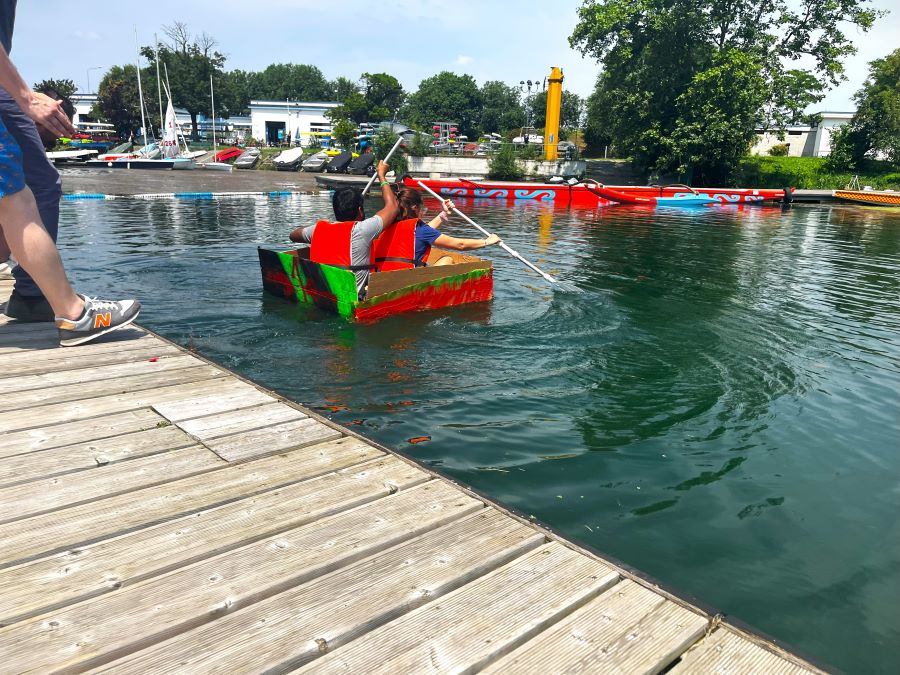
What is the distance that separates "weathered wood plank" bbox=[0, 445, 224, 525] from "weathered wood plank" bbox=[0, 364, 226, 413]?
956 millimetres

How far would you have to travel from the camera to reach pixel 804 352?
7312mm

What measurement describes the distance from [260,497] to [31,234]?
2345 mm

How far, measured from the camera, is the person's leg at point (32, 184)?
13.6 feet

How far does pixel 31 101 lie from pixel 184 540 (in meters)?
2.97

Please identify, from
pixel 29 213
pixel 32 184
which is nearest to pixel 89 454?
pixel 29 213

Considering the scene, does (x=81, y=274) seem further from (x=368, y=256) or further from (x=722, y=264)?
(x=722, y=264)

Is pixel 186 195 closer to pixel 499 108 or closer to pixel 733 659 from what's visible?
pixel 733 659

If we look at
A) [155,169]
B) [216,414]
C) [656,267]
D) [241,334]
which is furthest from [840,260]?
[155,169]

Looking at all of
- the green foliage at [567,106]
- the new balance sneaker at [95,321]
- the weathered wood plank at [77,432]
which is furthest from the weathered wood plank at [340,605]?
the green foliage at [567,106]

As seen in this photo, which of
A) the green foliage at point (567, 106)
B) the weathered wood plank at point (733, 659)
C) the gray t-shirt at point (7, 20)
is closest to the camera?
the weathered wood plank at point (733, 659)

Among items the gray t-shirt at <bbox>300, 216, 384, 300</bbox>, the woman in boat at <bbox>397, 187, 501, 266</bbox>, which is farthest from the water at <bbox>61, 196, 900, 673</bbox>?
the woman in boat at <bbox>397, 187, 501, 266</bbox>

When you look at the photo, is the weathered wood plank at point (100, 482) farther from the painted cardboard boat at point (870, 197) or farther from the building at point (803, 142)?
the building at point (803, 142)

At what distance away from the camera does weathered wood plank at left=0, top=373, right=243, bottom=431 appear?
3377 millimetres

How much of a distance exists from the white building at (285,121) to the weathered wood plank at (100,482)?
79.9 m
